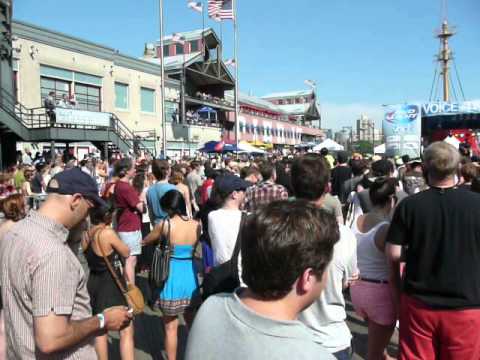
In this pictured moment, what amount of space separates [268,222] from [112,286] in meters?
2.66

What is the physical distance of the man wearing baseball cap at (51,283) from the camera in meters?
1.88

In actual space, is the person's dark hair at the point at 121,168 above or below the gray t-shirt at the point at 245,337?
above

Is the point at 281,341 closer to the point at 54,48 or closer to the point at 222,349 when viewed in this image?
the point at 222,349

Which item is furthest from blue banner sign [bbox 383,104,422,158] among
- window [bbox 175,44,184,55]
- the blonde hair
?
window [bbox 175,44,184,55]

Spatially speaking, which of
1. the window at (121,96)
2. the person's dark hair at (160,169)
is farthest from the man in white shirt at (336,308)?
the window at (121,96)

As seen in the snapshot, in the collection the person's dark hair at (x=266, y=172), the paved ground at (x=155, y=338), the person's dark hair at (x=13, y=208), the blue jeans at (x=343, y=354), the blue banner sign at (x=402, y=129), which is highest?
the blue banner sign at (x=402, y=129)

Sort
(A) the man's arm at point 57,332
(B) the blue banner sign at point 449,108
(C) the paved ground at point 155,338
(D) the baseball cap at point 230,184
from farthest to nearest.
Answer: (B) the blue banner sign at point 449,108, (C) the paved ground at point 155,338, (D) the baseball cap at point 230,184, (A) the man's arm at point 57,332

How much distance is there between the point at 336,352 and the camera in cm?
246

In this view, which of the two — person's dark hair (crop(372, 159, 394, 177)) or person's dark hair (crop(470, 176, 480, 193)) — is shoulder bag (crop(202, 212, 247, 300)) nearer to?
person's dark hair (crop(470, 176, 480, 193))

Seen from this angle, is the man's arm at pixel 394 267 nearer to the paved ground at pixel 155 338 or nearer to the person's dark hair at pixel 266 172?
the paved ground at pixel 155 338

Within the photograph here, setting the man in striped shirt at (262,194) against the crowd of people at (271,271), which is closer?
the crowd of people at (271,271)

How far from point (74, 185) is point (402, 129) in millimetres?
19470

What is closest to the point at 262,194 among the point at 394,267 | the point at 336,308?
the point at 394,267

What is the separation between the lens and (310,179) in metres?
2.82
